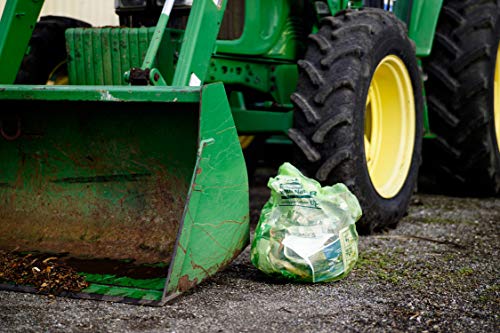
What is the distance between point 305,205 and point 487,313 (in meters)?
0.81

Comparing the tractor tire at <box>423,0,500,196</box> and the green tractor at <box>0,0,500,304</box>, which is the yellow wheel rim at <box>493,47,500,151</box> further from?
the green tractor at <box>0,0,500,304</box>

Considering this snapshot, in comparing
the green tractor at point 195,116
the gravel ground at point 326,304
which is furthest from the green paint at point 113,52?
the gravel ground at point 326,304

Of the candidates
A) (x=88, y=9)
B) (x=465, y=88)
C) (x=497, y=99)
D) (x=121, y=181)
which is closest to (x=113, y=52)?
(x=121, y=181)

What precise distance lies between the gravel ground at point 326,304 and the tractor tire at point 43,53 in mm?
1778

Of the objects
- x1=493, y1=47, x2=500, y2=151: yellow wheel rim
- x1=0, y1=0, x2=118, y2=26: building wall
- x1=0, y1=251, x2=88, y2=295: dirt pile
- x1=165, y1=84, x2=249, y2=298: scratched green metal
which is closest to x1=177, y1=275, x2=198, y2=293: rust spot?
x1=165, y1=84, x2=249, y2=298: scratched green metal

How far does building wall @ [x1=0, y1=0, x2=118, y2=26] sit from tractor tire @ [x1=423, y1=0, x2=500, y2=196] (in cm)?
400

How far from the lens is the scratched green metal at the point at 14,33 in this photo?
3.93 m

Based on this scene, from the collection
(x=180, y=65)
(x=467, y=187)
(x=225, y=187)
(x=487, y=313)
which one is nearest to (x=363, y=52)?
(x=180, y=65)

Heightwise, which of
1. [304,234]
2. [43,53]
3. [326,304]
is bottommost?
[326,304]

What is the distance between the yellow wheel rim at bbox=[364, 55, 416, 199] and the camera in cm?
454

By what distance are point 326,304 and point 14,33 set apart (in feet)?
6.94

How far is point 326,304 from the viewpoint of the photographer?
2.94 m

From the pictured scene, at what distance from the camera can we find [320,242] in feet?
10.3

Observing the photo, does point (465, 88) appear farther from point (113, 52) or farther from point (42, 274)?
point (42, 274)
